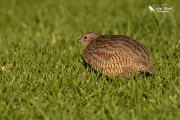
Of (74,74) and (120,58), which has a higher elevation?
(120,58)

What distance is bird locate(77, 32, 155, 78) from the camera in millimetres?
6973

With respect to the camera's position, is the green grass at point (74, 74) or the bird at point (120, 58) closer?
the green grass at point (74, 74)

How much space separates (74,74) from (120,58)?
789 mm

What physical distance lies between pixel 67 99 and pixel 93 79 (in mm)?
778

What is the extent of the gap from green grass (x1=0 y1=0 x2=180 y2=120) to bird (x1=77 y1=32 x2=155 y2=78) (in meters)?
0.14

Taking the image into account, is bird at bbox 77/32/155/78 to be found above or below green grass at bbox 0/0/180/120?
above

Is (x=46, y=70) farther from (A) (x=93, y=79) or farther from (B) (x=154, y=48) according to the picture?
(B) (x=154, y=48)

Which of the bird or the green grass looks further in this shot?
the bird

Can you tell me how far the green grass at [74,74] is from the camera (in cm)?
595

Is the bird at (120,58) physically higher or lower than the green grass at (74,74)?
higher

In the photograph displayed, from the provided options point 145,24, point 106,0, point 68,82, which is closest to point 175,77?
point 68,82

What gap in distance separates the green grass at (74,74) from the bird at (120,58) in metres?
0.14

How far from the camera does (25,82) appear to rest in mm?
6863

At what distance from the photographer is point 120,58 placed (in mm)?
7000
